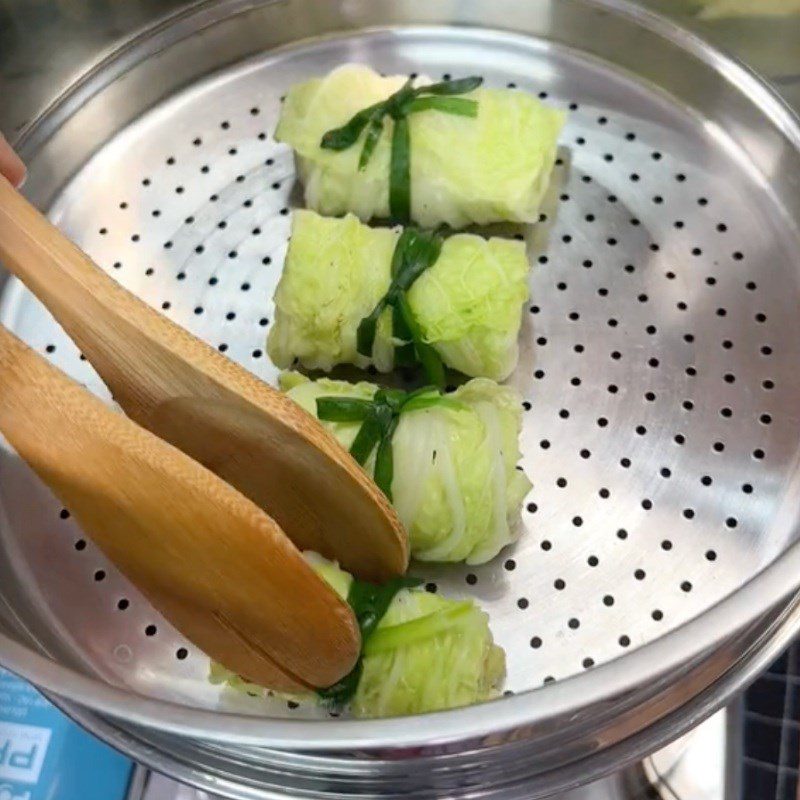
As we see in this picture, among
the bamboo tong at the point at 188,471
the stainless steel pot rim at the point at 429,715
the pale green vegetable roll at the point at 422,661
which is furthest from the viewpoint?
the pale green vegetable roll at the point at 422,661

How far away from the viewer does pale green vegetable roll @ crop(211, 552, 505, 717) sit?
38.1 inches

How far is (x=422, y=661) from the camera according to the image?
0.98 m

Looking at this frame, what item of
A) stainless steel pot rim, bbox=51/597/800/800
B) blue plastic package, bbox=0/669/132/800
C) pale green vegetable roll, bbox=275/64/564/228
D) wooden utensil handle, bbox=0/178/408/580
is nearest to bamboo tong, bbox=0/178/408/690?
wooden utensil handle, bbox=0/178/408/580

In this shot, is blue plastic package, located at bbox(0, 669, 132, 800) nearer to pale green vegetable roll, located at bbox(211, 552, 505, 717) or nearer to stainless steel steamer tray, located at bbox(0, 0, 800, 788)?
stainless steel steamer tray, located at bbox(0, 0, 800, 788)

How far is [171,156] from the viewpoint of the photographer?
141 centimetres

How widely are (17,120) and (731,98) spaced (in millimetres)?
1091

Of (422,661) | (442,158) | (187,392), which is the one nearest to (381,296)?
(442,158)

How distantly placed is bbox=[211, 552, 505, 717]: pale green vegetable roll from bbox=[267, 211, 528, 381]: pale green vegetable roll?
A: 31cm

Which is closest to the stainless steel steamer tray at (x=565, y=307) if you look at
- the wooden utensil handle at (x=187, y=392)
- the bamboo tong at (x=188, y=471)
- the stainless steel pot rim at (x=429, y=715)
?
the stainless steel pot rim at (x=429, y=715)

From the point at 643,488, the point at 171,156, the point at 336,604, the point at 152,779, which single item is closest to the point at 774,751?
the point at 643,488

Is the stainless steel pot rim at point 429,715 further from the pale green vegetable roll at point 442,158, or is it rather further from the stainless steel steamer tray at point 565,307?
the pale green vegetable roll at point 442,158

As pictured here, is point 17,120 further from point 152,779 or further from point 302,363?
point 152,779

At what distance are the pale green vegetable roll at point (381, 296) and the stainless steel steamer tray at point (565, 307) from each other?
84 millimetres

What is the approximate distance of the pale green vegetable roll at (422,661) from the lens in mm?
969
